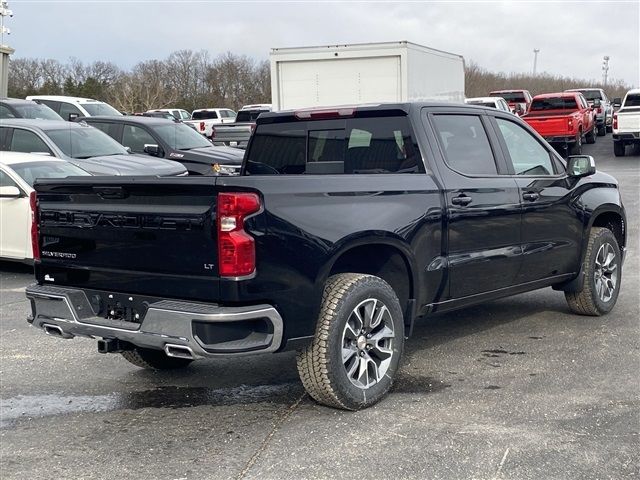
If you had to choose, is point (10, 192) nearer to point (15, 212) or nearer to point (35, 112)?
point (15, 212)

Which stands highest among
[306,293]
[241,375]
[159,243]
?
[159,243]

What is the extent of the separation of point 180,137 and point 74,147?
11.2 feet

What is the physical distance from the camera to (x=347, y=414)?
4.99 m

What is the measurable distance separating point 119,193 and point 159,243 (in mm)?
412

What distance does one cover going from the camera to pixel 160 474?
4180mm

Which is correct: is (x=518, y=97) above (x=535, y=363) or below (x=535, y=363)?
above

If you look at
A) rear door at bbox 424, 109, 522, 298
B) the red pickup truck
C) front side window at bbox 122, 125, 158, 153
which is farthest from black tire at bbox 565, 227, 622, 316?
the red pickup truck

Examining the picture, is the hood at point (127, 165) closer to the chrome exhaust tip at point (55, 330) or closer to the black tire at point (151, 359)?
the black tire at point (151, 359)

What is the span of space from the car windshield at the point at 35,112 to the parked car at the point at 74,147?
169 inches

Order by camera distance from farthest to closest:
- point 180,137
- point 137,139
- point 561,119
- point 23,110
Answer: point 561,119 < point 23,110 < point 180,137 < point 137,139

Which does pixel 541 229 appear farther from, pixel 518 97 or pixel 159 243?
pixel 518 97

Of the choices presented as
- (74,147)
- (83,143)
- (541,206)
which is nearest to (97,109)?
(83,143)

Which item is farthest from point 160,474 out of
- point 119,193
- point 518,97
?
point 518,97

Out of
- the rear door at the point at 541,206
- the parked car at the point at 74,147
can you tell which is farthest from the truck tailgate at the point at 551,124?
the rear door at the point at 541,206
